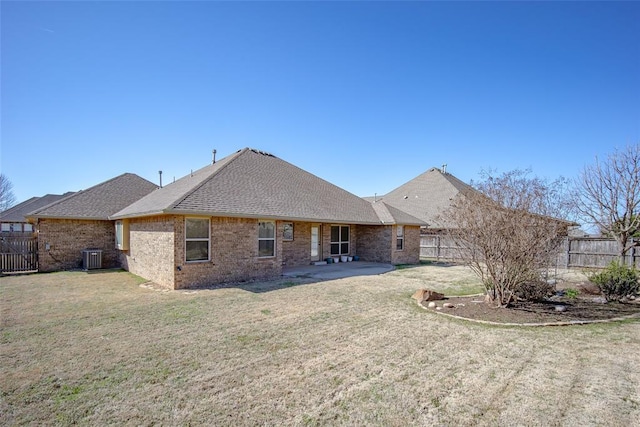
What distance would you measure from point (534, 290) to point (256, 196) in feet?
32.7

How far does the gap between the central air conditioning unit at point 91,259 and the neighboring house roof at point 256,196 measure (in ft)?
7.33

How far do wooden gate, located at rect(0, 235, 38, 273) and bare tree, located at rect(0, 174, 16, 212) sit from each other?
1275 inches

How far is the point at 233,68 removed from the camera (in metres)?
12.1

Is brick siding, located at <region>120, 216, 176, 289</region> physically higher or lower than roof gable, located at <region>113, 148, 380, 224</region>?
lower

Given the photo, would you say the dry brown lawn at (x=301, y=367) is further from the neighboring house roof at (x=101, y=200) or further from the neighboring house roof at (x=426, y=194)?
the neighboring house roof at (x=426, y=194)

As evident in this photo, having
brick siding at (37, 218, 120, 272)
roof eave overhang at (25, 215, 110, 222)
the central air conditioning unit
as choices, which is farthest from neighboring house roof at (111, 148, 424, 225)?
the central air conditioning unit

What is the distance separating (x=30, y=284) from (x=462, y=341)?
1374 centimetres

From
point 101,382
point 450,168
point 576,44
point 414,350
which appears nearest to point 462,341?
point 414,350

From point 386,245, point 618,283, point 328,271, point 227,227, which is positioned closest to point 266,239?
point 227,227

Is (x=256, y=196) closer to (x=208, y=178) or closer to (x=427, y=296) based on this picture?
(x=208, y=178)

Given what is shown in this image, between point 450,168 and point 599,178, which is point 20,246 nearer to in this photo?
point 599,178

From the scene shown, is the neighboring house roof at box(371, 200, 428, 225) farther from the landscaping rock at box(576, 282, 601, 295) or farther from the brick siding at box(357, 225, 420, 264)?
the landscaping rock at box(576, 282, 601, 295)

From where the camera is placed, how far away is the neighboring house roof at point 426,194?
24266mm

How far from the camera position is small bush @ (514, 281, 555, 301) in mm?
8594
